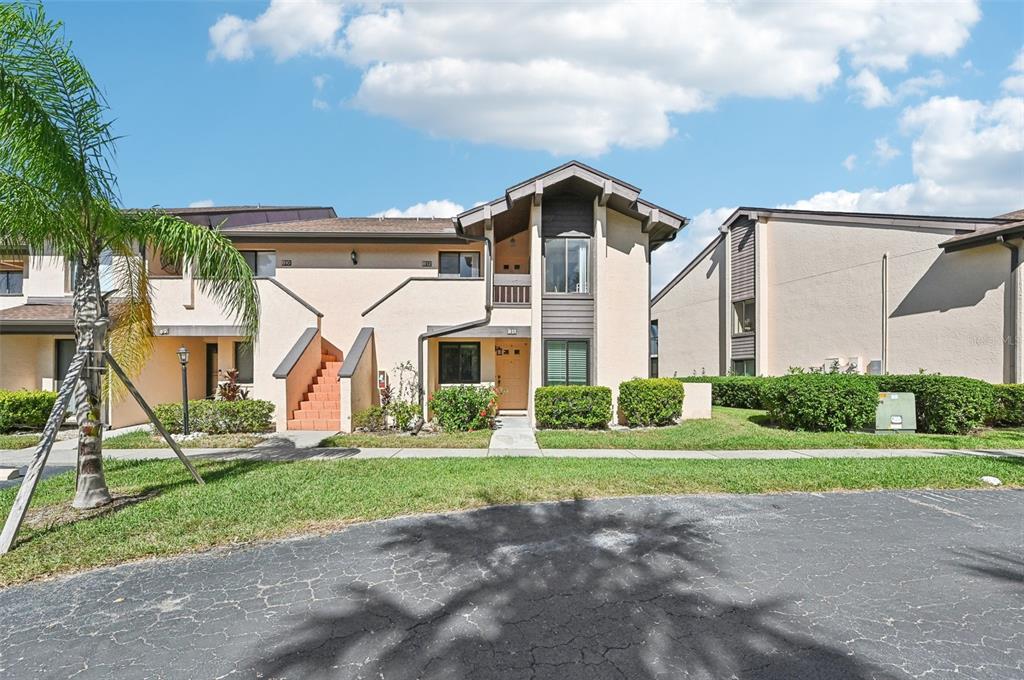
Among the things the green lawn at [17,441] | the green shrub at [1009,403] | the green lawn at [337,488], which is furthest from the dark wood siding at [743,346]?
the green lawn at [17,441]

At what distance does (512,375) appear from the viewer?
646 inches

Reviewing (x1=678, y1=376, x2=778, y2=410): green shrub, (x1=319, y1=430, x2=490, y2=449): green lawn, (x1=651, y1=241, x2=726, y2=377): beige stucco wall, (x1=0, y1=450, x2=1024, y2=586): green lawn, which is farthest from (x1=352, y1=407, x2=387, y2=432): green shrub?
(x1=651, y1=241, x2=726, y2=377): beige stucco wall

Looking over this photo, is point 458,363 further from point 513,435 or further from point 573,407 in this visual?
point 573,407

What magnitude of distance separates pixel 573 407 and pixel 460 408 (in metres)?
3.04

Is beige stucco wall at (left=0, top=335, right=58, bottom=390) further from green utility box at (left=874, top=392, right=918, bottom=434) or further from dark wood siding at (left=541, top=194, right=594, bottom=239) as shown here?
green utility box at (left=874, top=392, right=918, bottom=434)

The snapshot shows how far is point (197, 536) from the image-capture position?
5.32 m

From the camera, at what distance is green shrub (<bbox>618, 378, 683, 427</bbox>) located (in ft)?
42.7

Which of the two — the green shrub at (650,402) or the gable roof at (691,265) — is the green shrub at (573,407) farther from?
the gable roof at (691,265)

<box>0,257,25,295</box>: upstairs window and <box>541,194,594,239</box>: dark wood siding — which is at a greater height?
<box>541,194,594,239</box>: dark wood siding

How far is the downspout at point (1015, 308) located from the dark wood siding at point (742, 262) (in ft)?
26.8

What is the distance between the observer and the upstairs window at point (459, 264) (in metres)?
17.0

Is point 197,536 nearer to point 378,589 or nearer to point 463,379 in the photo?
point 378,589

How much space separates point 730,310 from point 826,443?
470 inches

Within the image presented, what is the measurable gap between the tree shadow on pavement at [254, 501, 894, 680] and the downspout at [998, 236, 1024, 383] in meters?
13.4
